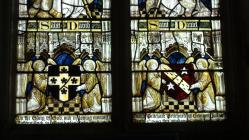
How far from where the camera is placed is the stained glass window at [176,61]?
5.87 meters

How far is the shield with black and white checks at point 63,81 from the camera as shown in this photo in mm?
5836

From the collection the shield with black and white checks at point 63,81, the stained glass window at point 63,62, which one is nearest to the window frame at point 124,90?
the stained glass window at point 63,62

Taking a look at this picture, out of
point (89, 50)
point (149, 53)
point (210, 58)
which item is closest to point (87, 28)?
point (89, 50)

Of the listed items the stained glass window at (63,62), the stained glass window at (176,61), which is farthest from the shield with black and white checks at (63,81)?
the stained glass window at (176,61)

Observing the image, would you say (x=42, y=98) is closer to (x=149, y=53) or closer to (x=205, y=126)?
A: (x=149, y=53)

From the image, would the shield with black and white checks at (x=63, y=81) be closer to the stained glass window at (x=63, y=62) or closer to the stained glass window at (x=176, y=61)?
the stained glass window at (x=63, y=62)

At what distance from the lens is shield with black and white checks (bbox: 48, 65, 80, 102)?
5836 millimetres

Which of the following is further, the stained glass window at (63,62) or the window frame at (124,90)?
the stained glass window at (63,62)

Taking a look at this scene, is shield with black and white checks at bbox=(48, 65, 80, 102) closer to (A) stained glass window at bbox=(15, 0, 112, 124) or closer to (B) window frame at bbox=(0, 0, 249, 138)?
(A) stained glass window at bbox=(15, 0, 112, 124)

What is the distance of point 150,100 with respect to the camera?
232 inches

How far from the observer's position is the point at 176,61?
19.8ft

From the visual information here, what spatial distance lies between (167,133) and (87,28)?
135cm

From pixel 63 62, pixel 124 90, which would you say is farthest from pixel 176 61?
pixel 63 62

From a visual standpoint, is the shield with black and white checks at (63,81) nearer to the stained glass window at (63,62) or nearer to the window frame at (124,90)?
the stained glass window at (63,62)
